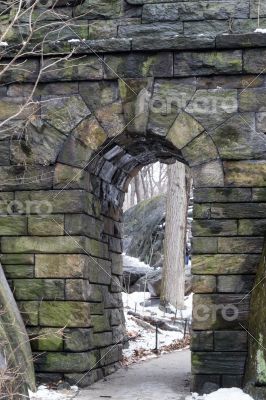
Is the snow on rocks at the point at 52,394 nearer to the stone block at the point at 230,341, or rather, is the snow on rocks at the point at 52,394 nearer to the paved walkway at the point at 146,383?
the paved walkway at the point at 146,383

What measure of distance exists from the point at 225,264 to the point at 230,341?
32.5 inches

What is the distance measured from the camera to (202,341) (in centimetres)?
718

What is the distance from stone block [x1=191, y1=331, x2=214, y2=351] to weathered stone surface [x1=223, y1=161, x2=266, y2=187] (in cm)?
166

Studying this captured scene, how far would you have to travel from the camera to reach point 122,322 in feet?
31.5

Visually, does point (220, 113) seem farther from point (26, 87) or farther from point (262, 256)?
point (26, 87)

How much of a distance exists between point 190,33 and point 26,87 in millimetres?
2018

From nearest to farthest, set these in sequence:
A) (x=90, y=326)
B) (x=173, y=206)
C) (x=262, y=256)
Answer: (x=262, y=256) → (x=90, y=326) → (x=173, y=206)

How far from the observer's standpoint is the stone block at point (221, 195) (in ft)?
24.0

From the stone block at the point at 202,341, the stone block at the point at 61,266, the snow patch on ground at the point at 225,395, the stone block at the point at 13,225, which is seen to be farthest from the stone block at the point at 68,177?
the snow patch on ground at the point at 225,395

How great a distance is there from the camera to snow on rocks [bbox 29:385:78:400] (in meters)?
6.77

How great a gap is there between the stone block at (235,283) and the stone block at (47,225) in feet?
6.15

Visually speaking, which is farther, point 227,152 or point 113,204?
point 113,204

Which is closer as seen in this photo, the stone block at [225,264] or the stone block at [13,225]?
the stone block at [225,264]

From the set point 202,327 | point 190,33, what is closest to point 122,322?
point 202,327
